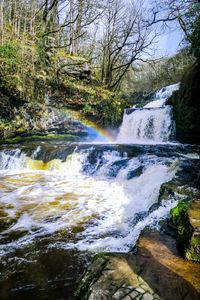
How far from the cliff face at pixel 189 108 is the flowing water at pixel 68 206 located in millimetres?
2002

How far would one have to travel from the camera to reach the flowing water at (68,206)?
11.4ft

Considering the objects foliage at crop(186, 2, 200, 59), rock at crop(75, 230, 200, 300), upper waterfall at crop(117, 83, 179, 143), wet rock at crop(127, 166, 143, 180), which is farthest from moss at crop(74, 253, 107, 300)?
upper waterfall at crop(117, 83, 179, 143)

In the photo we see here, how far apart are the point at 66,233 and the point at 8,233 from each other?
989 millimetres

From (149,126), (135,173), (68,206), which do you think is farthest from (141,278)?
(149,126)

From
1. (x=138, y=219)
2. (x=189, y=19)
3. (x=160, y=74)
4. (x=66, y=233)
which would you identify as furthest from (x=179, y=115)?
(x=160, y=74)

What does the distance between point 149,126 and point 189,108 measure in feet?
7.56

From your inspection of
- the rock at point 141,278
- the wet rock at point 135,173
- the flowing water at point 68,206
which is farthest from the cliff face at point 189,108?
the rock at point 141,278

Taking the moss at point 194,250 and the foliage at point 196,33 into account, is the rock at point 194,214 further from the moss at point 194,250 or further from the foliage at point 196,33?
the foliage at point 196,33

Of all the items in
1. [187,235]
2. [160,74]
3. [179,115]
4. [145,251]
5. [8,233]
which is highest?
[160,74]

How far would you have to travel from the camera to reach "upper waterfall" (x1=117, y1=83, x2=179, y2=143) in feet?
41.8

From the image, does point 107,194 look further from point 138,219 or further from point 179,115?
point 179,115

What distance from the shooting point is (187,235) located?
342cm

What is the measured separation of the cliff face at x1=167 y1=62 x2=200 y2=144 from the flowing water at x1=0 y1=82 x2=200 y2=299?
2002 mm

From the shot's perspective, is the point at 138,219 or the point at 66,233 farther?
the point at 138,219
